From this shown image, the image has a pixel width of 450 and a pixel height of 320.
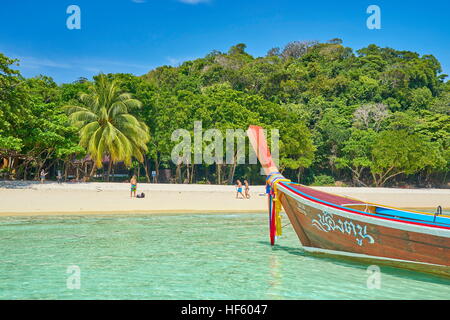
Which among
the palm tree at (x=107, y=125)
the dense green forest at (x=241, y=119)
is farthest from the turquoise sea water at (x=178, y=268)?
the palm tree at (x=107, y=125)

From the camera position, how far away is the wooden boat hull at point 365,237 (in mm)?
7309

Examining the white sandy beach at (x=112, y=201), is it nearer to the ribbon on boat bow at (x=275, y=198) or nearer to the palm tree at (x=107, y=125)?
the palm tree at (x=107, y=125)

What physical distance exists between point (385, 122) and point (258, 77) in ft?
55.1

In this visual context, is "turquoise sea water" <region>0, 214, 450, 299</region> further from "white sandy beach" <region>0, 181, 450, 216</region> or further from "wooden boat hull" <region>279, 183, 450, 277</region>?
"white sandy beach" <region>0, 181, 450, 216</region>

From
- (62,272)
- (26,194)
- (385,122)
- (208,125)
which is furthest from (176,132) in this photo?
(62,272)

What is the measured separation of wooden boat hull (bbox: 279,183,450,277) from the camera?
24.0 feet

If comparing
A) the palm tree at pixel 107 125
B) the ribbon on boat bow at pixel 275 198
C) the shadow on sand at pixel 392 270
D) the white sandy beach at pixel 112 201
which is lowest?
the shadow on sand at pixel 392 270

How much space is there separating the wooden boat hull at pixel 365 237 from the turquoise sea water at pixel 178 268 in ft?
1.26

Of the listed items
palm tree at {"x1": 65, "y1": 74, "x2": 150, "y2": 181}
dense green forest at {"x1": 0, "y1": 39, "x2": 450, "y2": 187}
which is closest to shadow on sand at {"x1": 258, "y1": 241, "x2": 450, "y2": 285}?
dense green forest at {"x1": 0, "y1": 39, "x2": 450, "y2": 187}

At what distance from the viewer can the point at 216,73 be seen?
53000 millimetres

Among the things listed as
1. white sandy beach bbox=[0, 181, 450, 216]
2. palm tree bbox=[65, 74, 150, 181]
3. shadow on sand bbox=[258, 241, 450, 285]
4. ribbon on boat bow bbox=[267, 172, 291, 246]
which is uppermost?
palm tree bbox=[65, 74, 150, 181]

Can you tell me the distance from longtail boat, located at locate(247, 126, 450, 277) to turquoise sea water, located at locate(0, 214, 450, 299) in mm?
420

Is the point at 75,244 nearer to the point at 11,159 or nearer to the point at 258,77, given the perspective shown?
the point at 11,159

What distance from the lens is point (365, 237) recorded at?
818cm
